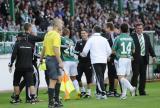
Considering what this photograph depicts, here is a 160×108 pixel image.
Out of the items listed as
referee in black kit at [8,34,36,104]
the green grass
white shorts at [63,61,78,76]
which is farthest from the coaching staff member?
referee in black kit at [8,34,36,104]

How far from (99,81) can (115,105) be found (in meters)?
2.16

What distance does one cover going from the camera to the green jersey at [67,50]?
21275mm

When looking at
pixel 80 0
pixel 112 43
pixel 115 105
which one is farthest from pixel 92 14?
pixel 115 105

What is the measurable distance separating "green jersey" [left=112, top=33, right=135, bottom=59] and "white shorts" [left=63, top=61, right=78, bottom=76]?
1692 millimetres

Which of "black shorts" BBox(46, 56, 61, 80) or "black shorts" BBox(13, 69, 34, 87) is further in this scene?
"black shorts" BBox(13, 69, 34, 87)

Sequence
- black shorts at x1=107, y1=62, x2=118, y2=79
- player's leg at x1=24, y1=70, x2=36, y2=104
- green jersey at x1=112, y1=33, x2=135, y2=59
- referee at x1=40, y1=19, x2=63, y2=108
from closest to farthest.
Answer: referee at x1=40, y1=19, x2=63, y2=108 → player's leg at x1=24, y1=70, x2=36, y2=104 → green jersey at x1=112, y1=33, x2=135, y2=59 → black shorts at x1=107, y1=62, x2=118, y2=79

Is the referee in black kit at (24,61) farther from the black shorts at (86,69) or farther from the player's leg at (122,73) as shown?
the black shorts at (86,69)

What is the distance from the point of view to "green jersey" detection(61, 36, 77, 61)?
21.3 meters

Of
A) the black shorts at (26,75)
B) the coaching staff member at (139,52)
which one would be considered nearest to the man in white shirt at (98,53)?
the coaching staff member at (139,52)

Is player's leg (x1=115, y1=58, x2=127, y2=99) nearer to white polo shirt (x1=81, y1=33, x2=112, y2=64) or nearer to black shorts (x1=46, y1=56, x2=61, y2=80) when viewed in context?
white polo shirt (x1=81, y1=33, x2=112, y2=64)

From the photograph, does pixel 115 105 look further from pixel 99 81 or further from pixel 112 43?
pixel 112 43

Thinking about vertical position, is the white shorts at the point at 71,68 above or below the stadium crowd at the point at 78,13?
below

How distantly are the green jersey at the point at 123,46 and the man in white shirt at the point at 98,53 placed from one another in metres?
0.31

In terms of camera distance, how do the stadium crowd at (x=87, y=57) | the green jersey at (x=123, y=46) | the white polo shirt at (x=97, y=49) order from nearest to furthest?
1. the stadium crowd at (x=87, y=57)
2. the green jersey at (x=123, y=46)
3. the white polo shirt at (x=97, y=49)
